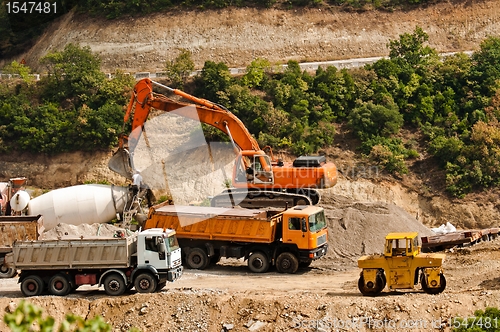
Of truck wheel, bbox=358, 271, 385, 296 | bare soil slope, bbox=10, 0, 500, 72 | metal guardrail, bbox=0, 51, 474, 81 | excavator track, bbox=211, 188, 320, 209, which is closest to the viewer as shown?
truck wheel, bbox=358, 271, 385, 296

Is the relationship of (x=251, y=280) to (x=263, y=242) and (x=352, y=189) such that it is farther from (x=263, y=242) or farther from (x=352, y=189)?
(x=352, y=189)

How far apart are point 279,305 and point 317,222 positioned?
21.6ft

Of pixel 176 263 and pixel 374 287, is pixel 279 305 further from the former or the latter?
pixel 176 263

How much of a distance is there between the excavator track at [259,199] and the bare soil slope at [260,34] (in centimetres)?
2333

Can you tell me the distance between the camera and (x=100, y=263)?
2575 centimetres

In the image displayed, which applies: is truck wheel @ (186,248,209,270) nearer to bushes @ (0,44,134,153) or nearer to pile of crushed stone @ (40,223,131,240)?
pile of crushed stone @ (40,223,131,240)

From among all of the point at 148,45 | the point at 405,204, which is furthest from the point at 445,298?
the point at 148,45

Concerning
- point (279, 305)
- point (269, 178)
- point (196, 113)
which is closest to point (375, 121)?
point (269, 178)

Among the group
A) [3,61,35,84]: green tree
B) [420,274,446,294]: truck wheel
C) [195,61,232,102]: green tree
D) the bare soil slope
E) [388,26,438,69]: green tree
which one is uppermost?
the bare soil slope

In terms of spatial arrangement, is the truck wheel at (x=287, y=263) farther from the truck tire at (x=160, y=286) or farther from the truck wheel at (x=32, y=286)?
the truck wheel at (x=32, y=286)

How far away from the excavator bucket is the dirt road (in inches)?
346

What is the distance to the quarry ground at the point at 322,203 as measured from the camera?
2292 cm

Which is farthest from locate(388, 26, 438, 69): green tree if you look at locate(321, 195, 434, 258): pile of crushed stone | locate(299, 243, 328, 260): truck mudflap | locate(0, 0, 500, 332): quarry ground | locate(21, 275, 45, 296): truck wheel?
locate(21, 275, 45, 296): truck wheel

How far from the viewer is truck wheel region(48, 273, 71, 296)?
26.1 m
